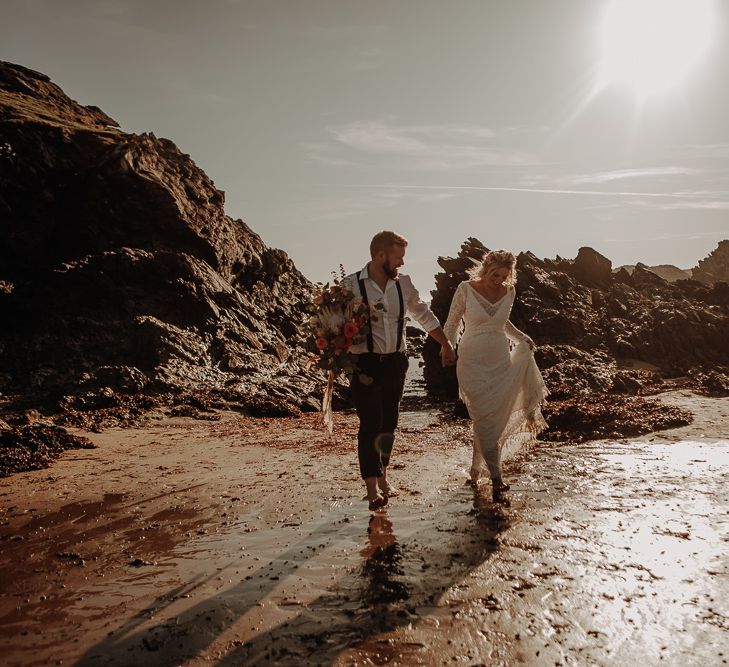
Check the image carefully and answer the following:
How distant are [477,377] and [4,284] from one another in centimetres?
2398

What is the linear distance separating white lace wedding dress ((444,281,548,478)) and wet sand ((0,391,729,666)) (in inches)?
23.1

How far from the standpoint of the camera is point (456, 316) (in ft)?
21.3

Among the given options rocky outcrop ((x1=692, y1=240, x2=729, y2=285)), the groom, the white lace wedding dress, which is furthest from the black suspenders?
rocky outcrop ((x1=692, y1=240, x2=729, y2=285))

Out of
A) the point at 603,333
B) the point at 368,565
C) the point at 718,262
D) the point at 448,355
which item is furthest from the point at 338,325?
the point at 718,262

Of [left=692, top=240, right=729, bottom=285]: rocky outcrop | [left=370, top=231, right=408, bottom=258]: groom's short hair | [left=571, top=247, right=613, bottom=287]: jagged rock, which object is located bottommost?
[left=370, top=231, right=408, bottom=258]: groom's short hair

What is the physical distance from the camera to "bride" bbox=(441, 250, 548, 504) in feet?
20.0

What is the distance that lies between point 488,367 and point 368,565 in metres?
2.80

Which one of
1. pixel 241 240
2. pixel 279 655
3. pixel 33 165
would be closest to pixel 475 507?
pixel 279 655

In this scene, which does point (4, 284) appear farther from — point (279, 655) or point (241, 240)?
point (279, 655)

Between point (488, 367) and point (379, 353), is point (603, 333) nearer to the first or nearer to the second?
point (488, 367)

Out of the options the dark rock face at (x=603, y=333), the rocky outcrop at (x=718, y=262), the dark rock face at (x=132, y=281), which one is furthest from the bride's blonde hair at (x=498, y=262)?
the rocky outcrop at (x=718, y=262)

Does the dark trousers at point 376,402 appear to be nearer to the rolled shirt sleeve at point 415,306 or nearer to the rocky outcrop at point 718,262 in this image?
the rolled shirt sleeve at point 415,306

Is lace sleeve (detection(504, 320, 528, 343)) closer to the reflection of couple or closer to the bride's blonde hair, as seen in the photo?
the reflection of couple

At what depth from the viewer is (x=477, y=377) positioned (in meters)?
6.23
